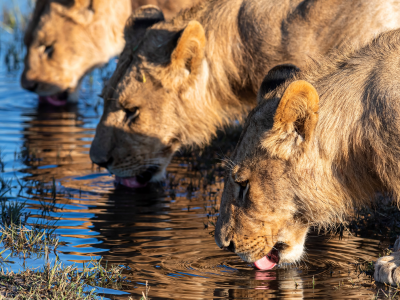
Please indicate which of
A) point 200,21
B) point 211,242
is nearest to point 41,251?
point 211,242

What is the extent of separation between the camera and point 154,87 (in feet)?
23.5

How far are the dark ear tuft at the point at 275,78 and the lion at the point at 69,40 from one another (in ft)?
20.3

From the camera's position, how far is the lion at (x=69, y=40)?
11422 millimetres

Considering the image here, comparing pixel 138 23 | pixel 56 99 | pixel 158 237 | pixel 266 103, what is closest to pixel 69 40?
pixel 56 99

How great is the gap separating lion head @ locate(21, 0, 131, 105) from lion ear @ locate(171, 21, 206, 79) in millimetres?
4693

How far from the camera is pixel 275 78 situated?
5.34 m

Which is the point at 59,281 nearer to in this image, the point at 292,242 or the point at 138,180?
the point at 292,242

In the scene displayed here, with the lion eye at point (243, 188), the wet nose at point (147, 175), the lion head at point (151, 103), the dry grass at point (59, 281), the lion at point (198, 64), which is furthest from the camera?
the wet nose at point (147, 175)

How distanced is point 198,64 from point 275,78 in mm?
1871

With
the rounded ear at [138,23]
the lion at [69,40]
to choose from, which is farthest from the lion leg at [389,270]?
the lion at [69,40]

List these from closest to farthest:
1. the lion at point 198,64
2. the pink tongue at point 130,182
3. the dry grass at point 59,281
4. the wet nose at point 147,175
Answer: the dry grass at point 59,281, the lion at point 198,64, the wet nose at point 147,175, the pink tongue at point 130,182

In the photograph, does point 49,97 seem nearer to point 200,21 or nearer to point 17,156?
point 17,156

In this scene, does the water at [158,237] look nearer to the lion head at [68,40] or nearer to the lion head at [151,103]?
the lion head at [151,103]

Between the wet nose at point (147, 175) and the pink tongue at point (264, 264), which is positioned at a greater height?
the pink tongue at point (264, 264)
